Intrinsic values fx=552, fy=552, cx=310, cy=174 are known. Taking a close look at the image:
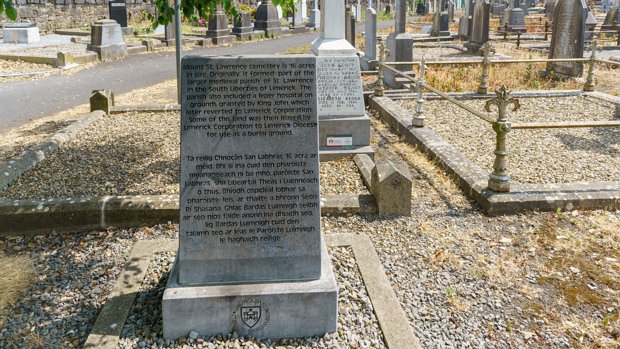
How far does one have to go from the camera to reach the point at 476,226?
4.97m

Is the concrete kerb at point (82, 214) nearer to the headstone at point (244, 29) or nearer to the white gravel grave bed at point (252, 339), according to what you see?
the white gravel grave bed at point (252, 339)

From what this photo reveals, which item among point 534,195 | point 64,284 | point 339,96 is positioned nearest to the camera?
point 64,284

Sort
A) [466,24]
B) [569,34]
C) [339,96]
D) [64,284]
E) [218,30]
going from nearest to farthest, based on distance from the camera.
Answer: [64,284]
[339,96]
[569,34]
[218,30]
[466,24]

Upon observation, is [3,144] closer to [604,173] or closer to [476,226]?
[476,226]

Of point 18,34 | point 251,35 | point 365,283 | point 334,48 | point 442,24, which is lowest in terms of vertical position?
point 365,283

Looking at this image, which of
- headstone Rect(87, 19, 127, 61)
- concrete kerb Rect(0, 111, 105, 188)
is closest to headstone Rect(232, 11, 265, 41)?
headstone Rect(87, 19, 127, 61)

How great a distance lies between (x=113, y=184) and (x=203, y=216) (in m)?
3.06

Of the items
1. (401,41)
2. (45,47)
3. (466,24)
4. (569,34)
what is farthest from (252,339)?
(466,24)

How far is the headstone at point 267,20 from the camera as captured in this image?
1057 inches

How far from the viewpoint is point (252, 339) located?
10.4 feet

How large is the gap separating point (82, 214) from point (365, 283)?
2.60 metres

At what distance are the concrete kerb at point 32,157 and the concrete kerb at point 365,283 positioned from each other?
→ 2520mm

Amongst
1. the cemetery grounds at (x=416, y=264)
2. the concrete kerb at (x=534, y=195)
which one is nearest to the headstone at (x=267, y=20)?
the cemetery grounds at (x=416, y=264)

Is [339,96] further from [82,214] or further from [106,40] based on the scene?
[106,40]
